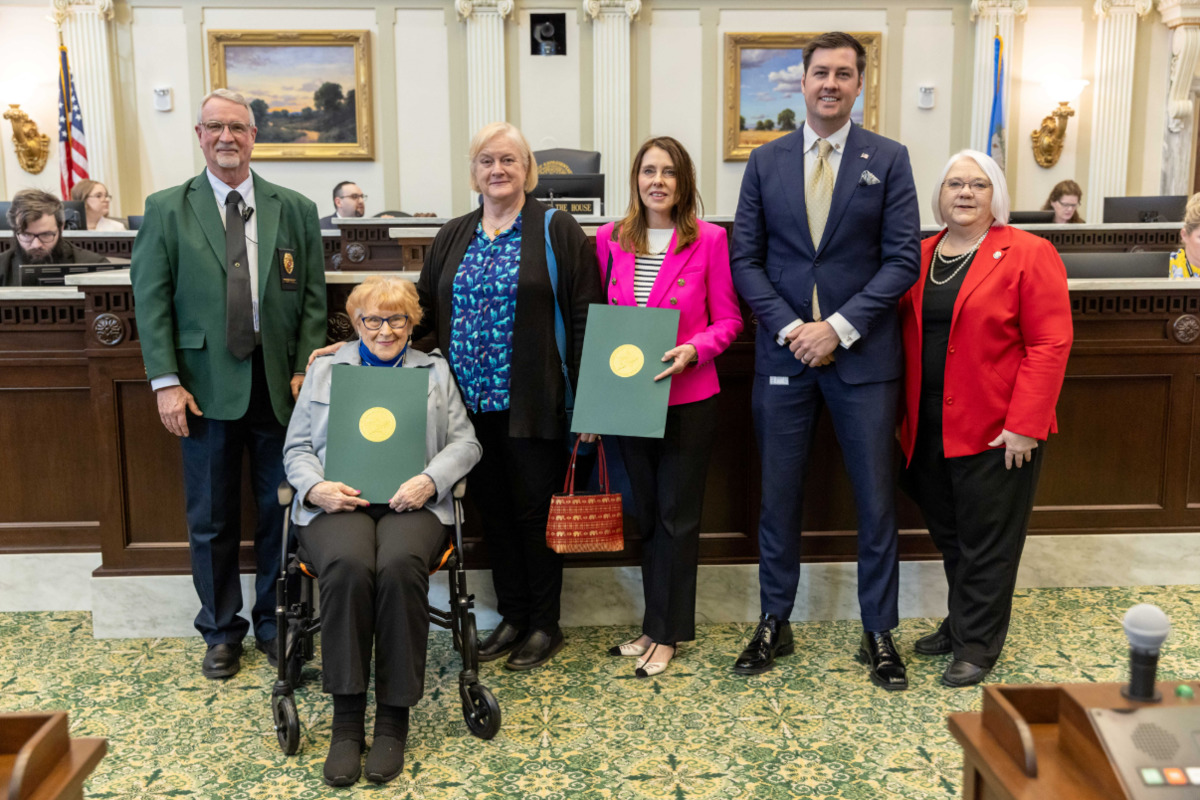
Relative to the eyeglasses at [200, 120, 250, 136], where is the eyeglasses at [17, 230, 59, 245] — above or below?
below

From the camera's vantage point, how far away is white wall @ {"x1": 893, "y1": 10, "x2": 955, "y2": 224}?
8.62 m

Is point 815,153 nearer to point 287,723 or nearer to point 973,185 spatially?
point 973,185

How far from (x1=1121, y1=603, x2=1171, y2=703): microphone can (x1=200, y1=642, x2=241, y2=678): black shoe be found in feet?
7.98

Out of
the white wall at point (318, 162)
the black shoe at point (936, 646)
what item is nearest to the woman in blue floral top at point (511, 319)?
the black shoe at point (936, 646)

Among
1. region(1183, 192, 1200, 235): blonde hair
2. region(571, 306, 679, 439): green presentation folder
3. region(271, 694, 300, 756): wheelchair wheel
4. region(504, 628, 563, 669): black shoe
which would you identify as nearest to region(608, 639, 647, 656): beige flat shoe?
region(504, 628, 563, 669): black shoe

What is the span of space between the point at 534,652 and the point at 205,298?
1.42m

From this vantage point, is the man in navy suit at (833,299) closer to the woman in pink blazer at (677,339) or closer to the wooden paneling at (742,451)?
the woman in pink blazer at (677,339)

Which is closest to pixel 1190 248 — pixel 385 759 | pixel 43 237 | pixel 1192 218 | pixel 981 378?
pixel 1192 218

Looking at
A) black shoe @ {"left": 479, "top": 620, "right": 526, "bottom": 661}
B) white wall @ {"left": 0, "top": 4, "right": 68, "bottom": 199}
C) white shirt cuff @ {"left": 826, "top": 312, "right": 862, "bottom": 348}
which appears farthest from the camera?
white wall @ {"left": 0, "top": 4, "right": 68, "bottom": 199}

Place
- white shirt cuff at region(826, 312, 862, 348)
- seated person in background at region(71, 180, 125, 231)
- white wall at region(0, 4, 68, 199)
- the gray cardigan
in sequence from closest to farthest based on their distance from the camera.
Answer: the gray cardigan → white shirt cuff at region(826, 312, 862, 348) → seated person in background at region(71, 180, 125, 231) → white wall at region(0, 4, 68, 199)

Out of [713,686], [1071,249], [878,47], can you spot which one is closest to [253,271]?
[713,686]

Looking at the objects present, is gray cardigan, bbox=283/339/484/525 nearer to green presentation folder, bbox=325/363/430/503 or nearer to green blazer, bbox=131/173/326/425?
green presentation folder, bbox=325/363/430/503

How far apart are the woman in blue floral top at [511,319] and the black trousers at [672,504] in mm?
260

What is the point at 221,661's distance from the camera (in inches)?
112
